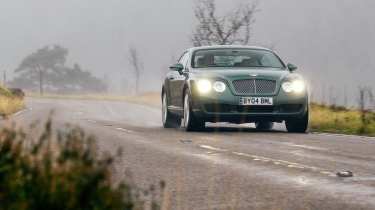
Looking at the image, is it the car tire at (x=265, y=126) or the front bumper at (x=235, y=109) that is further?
the car tire at (x=265, y=126)

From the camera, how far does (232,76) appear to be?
16031 mm

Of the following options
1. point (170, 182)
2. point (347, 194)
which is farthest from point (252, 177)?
point (347, 194)

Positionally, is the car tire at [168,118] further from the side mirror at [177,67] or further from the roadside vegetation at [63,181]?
the roadside vegetation at [63,181]

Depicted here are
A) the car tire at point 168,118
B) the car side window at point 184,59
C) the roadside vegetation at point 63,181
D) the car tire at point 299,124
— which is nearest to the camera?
the roadside vegetation at point 63,181

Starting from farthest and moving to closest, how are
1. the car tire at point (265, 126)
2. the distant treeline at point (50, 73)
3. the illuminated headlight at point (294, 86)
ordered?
the distant treeline at point (50, 73)
the car tire at point (265, 126)
the illuminated headlight at point (294, 86)

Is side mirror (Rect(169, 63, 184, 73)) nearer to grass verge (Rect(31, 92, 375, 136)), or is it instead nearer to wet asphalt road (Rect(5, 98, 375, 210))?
wet asphalt road (Rect(5, 98, 375, 210))

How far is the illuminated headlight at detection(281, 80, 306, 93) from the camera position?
52.8 ft

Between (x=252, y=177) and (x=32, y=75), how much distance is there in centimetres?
13085

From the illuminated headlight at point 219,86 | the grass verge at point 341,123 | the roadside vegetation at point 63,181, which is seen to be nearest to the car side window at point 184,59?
the illuminated headlight at point 219,86

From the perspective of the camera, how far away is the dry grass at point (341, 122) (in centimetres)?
1762

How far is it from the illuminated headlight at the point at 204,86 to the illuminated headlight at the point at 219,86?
0.33ft

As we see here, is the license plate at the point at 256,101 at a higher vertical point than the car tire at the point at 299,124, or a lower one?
higher

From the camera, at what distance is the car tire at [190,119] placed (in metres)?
16.2

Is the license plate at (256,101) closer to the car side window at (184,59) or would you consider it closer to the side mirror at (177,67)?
the side mirror at (177,67)
